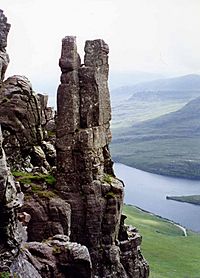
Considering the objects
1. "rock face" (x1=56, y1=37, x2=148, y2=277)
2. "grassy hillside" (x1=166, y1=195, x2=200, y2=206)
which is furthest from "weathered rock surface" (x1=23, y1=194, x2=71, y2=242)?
"grassy hillside" (x1=166, y1=195, x2=200, y2=206)

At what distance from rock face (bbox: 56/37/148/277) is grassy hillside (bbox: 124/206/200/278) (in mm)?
46968

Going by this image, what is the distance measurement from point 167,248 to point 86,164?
3175 inches

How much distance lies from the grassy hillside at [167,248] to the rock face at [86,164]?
154 ft

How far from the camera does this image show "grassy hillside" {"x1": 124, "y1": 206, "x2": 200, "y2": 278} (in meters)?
106

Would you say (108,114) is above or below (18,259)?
above

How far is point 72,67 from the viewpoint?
47.6 m

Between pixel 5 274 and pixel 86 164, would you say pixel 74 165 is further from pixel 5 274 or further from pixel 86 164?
pixel 5 274

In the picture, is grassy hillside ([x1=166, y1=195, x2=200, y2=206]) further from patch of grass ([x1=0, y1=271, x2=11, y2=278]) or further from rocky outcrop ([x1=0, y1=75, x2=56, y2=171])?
patch of grass ([x1=0, y1=271, x2=11, y2=278])

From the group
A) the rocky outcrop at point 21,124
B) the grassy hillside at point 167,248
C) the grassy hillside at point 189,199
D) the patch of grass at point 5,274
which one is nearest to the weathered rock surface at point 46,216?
the rocky outcrop at point 21,124

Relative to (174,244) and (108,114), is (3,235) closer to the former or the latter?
(108,114)

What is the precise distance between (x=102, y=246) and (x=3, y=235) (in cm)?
2058

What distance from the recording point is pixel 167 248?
12288 centimetres

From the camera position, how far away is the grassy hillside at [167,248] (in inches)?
4155

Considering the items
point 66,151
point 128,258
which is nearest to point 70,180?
point 66,151
